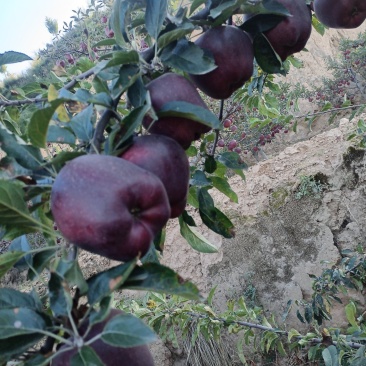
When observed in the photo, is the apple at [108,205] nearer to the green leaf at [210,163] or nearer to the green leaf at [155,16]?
the green leaf at [155,16]

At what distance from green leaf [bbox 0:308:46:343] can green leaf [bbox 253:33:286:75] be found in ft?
1.65

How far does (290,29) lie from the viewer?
0.65 metres

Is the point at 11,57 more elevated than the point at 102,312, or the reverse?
the point at 11,57

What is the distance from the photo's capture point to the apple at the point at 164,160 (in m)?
0.46

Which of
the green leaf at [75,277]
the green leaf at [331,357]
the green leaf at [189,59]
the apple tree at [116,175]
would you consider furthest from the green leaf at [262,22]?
the green leaf at [331,357]

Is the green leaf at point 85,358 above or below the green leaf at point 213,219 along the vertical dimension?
above

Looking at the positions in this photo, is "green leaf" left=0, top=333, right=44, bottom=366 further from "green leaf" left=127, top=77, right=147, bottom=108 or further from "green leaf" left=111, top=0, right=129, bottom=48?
"green leaf" left=111, top=0, right=129, bottom=48

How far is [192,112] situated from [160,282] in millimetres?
199

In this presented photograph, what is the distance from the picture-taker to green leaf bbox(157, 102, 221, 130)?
19.0 inches

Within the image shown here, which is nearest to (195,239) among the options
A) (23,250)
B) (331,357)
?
(23,250)

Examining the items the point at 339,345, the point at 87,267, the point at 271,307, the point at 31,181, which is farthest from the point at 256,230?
the point at 31,181

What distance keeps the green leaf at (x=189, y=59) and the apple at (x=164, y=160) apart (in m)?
0.11

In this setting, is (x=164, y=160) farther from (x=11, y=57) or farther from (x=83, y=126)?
(x=11, y=57)

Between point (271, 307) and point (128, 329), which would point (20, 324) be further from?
point (271, 307)
